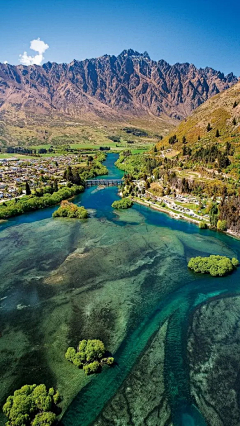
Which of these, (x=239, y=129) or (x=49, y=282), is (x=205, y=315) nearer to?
(x=49, y=282)

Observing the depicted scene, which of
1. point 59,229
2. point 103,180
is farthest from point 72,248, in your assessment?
point 103,180

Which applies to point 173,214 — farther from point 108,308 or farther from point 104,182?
point 104,182

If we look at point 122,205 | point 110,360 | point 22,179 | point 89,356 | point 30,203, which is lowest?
point 22,179

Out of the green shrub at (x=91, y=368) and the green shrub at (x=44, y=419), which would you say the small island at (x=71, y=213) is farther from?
the green shrub at (x=44, y=419)

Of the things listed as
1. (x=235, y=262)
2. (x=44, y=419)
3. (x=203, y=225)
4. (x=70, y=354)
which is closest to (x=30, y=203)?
(x=203, y=225)

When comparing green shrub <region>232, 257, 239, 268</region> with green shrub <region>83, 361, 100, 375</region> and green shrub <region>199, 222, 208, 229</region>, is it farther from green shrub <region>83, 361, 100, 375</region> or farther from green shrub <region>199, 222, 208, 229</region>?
green shrub <region>83, 361, 100, 375</region>

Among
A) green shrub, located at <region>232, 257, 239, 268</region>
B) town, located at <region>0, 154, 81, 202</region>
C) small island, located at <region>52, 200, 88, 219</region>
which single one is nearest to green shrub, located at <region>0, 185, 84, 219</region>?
town, located at <region>0, 154, 81, 202</region>

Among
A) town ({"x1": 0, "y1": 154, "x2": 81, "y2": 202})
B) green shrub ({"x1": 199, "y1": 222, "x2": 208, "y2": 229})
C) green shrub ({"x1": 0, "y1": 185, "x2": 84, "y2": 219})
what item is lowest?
town ({"x1": 0, "y1": 154, "x2": 81, "y2": 202})
